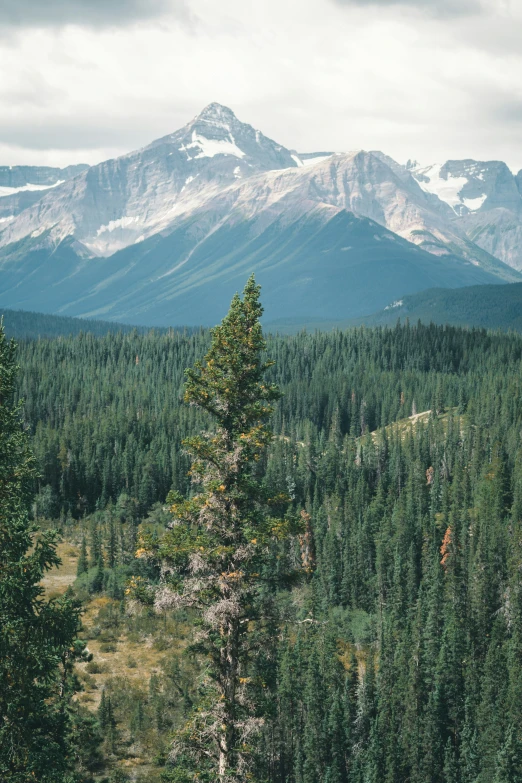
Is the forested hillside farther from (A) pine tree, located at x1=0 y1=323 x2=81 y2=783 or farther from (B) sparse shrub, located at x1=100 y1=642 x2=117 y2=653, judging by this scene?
(B) sparse shrub, located at x1=100 y1=642 x2=117 y2=653

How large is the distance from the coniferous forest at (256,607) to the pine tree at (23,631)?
7cm

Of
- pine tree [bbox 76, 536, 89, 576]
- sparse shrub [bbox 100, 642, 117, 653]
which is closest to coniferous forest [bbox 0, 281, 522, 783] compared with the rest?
pine tree [bbox 76, 536, 89, 576]

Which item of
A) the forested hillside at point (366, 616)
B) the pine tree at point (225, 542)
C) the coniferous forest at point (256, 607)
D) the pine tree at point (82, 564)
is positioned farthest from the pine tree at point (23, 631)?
the pine tree at point (82, 564)

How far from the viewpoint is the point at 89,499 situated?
195375mm

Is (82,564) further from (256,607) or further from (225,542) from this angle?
(225,542)

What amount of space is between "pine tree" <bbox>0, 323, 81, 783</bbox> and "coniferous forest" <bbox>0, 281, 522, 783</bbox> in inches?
2.7

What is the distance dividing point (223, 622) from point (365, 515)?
13593cm

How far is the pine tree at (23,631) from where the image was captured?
25.6m

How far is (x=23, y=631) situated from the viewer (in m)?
26.0

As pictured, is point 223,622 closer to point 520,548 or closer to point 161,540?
point 161,540

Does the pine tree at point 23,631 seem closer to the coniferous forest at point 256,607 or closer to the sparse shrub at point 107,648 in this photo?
the coniferous forest at point 256,607

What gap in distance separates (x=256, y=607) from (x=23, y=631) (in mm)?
6983

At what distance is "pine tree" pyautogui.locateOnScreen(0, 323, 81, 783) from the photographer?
25641 mm

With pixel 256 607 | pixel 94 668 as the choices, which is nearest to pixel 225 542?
pixel 256 607
